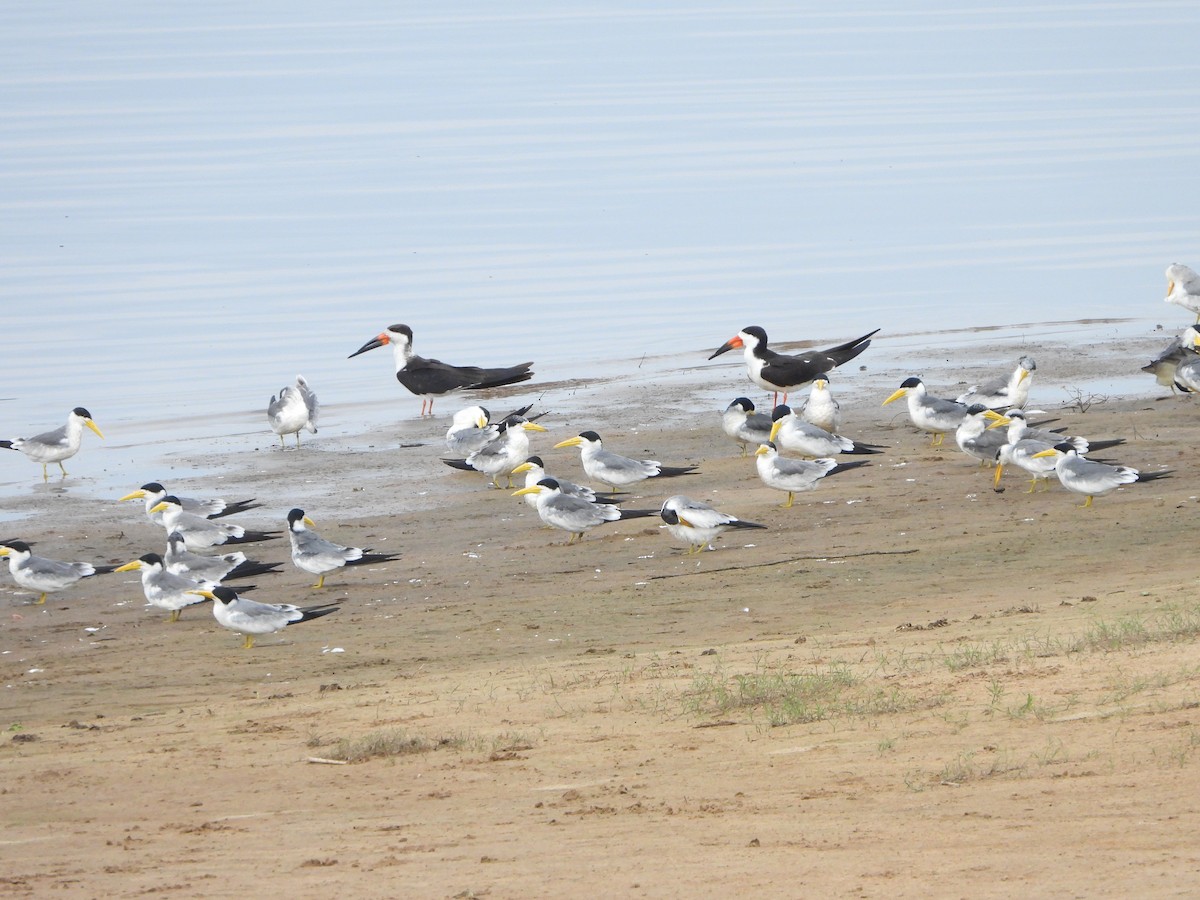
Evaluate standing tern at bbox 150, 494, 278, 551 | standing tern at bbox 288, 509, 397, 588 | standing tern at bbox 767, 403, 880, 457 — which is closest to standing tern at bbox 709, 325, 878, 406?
standing tern at bbox 767, 403, 880, 457

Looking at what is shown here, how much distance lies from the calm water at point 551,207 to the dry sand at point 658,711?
6256mm

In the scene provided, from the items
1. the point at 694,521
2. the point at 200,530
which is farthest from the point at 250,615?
the point at 694,521

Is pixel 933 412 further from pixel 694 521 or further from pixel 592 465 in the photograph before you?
pixel 694 521

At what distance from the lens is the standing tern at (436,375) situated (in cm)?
1886

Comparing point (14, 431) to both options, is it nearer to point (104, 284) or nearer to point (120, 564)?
point (120, 564)

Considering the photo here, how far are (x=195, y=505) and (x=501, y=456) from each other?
2.55 m

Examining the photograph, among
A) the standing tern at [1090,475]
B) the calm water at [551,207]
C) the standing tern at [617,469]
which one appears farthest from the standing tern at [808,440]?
the calm water at [551,207]

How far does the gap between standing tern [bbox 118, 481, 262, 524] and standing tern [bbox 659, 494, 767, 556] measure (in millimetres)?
3837

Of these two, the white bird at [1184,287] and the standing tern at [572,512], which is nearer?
the standing tern at [572,512]

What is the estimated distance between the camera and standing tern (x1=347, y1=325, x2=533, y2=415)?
18.9 metres

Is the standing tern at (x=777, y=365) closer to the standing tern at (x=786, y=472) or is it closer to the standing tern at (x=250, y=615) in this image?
the standing tern at (x=786, y=472)

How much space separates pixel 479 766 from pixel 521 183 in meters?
28.4

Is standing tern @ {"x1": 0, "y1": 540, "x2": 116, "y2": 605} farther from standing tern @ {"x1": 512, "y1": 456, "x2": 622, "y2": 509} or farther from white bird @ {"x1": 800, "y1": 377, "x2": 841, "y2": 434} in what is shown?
white bird @ {"x1": 800, "y1": 377, "x2": 841, "y2": 434}

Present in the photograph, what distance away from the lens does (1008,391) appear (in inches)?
612
